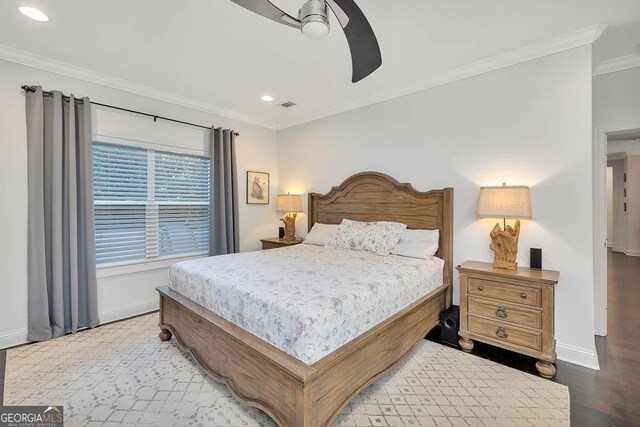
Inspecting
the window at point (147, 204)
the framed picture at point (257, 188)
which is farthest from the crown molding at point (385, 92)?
the framed picture at point (257, 188)

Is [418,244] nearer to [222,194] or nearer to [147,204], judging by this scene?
[222,194]

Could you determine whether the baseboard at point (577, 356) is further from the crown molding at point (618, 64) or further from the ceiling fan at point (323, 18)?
the ceiling fan at point (323, 18)

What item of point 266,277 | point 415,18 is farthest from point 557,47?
point 266,277

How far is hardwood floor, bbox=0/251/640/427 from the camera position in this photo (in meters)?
1.78

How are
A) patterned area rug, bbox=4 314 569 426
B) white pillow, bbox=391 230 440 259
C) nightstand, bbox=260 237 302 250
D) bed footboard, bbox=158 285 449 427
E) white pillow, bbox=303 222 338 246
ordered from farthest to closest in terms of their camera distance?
nightstand, bbox=260 237 302 250 → white pillow, bbox=303 222 338 246 → white pillow, bbox=391 230 440 259 → patterned area rug, bbox=4 314 569 426 → bed footboard, bbox=158 285 449 427

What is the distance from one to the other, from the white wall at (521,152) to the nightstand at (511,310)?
29 cm

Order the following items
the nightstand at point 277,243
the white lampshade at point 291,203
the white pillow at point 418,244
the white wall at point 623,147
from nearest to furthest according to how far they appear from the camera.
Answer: the white pillow at point 418,244 < the nightstand at point 277,243 < the white lampshade at point 291,203 < the white wall at point 623,147

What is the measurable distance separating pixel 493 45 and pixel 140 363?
13.2 feet

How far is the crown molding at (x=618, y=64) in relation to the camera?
2.61m

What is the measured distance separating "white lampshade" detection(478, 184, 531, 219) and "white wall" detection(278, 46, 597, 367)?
0.29 meters

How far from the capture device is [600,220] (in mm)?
2836

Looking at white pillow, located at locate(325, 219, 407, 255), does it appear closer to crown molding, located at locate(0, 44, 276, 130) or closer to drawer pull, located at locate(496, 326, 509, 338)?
drawer pull, located at locate(496, 326, 509, 338)

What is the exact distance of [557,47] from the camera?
246 centimetres

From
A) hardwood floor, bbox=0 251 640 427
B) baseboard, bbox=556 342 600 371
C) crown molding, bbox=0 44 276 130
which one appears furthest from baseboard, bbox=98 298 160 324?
baseboard, bbox=556 342 600 371
